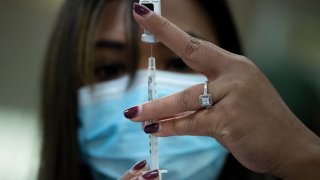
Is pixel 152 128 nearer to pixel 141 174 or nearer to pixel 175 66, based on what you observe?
pixel 141 174

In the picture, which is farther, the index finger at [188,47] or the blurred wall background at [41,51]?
the blurred wall background at [41,51]

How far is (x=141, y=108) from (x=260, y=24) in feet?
4.88

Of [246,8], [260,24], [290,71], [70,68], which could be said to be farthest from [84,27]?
[290,71]

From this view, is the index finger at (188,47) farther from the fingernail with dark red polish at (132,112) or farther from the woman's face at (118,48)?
the woman's face at (118,48)

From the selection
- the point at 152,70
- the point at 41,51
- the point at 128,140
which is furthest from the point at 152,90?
the point at 41,51

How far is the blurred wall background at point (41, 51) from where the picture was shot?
6.28 ft

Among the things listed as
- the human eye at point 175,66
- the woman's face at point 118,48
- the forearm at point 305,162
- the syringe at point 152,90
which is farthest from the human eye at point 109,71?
the forearm at point 305,162

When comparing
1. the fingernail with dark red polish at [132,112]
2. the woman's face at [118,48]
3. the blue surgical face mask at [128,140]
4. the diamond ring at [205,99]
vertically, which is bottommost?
the blue surgical face mask at [128,140]

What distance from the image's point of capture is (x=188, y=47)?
0.57 meters

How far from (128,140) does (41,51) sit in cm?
134

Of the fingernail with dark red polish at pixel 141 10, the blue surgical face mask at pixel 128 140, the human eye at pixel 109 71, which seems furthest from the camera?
the human eye at pixel 109 71

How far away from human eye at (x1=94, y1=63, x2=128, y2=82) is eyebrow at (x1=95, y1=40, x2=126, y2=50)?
45 millimetres

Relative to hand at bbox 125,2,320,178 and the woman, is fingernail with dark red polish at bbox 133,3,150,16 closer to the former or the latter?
hand at bbox 125,2,320,178

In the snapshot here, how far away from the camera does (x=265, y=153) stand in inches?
23.7
